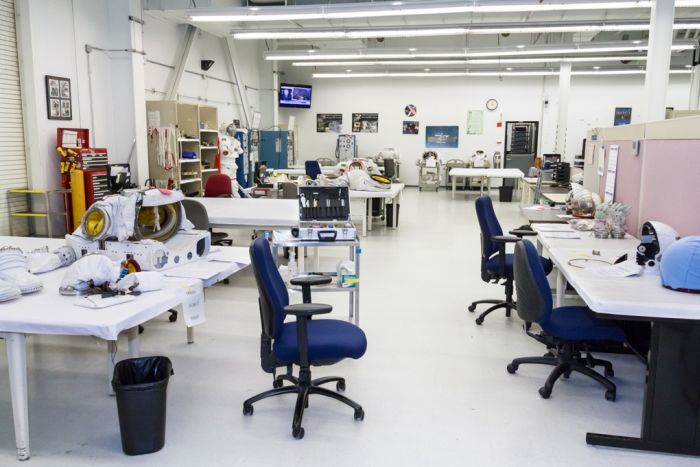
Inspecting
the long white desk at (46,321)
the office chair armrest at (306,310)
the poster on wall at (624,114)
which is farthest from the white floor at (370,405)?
the poster on wall at (624,114)

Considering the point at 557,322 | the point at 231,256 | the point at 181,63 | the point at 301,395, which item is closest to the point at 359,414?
the point at 301,395

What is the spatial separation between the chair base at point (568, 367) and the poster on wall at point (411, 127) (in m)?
13.3

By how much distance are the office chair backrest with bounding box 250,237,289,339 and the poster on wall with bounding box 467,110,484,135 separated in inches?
555

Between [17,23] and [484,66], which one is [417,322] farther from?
[484,66]

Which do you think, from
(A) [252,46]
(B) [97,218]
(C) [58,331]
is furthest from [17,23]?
(A) [252,46]

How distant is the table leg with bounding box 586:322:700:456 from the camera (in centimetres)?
250

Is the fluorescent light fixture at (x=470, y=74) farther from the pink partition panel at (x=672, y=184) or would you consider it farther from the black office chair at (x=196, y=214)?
the pink partition panel at (x=672, y=184)

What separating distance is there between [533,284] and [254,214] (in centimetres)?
319

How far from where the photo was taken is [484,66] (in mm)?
15039

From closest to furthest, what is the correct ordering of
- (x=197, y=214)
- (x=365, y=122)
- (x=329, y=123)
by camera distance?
(x=197, y=214) < (x=365, y=122) < (x=329, y=123)

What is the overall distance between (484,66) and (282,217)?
11.6 meters

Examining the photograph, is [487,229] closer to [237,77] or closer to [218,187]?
[218,187]

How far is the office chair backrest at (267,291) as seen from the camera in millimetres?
2629

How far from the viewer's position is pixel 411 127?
16250mm
